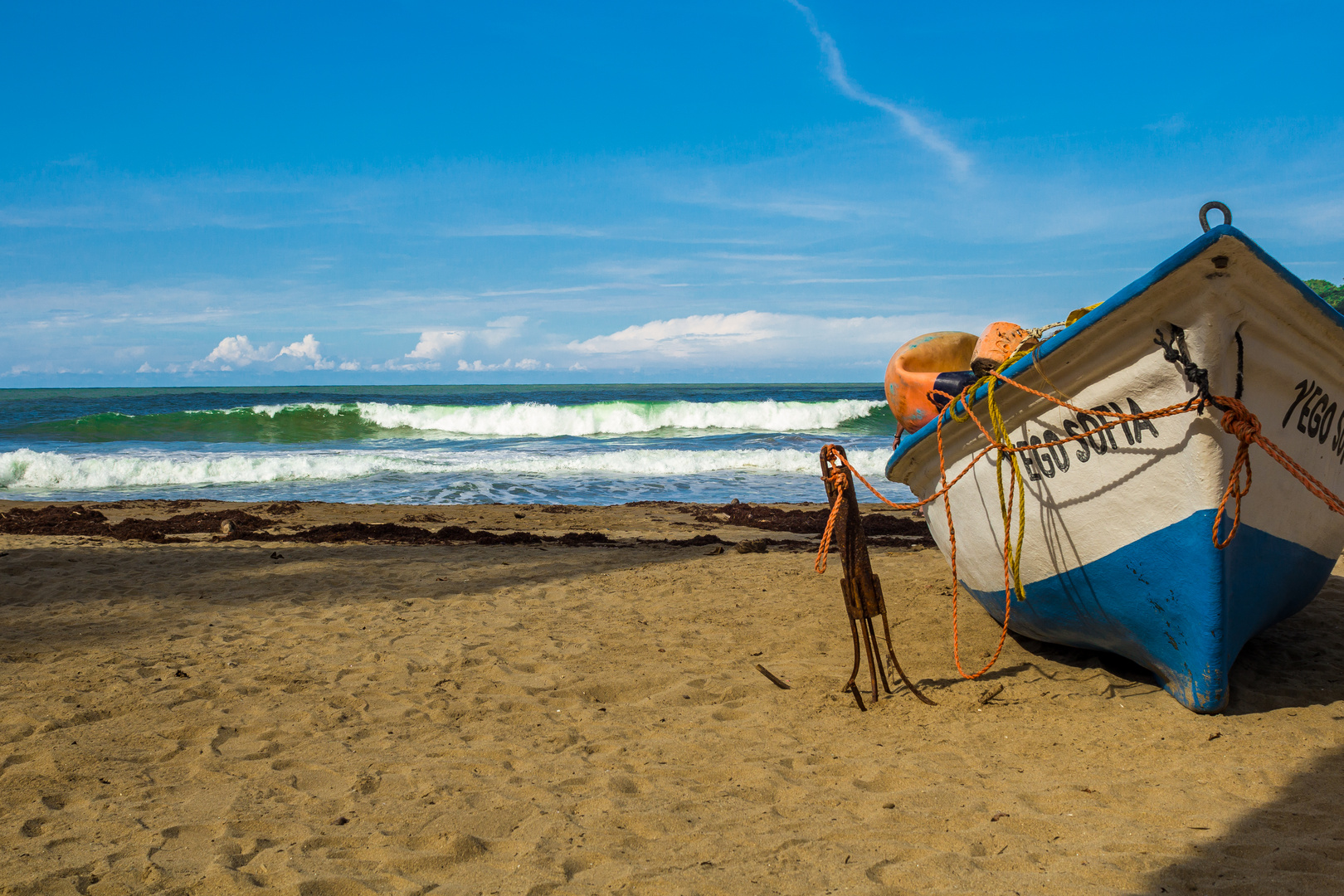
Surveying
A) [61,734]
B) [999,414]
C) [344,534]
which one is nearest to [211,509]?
[344,534]

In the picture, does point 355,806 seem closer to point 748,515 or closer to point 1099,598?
point 1099,598

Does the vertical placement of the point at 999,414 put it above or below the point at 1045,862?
above

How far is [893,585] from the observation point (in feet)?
21.9

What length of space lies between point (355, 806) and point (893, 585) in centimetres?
473

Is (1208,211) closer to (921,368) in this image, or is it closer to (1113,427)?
(1113,427)

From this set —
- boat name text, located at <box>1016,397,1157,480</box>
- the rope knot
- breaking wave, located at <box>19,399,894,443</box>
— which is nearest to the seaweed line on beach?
boat name text, located at <box>1016,397,1157,480</box>

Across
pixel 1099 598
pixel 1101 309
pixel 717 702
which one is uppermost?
pixel 1101 309

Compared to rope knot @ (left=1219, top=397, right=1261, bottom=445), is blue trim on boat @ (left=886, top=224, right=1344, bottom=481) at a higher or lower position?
higher

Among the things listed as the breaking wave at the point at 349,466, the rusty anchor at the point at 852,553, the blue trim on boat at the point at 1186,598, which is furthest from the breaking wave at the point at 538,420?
the blue trim on boat at the point at 1186,598

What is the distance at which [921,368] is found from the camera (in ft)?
16.3

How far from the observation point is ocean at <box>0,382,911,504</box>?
15.3 meters

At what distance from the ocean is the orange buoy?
8.94 meters

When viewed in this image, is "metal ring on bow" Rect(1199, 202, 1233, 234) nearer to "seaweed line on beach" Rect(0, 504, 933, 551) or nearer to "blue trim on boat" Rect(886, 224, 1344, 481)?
"blue trim on boat" Rect(886, 224, 1344, 481)

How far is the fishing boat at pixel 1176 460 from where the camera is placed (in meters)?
3.12
